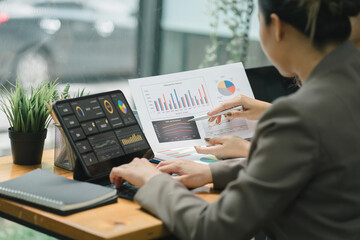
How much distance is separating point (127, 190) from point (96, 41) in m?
0.99

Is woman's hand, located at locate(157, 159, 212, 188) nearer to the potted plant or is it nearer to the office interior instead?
the potted plant

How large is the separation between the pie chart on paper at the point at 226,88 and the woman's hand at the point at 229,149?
25cm

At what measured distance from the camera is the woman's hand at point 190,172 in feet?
4.48

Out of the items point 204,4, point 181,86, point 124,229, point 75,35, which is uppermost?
point 204,4

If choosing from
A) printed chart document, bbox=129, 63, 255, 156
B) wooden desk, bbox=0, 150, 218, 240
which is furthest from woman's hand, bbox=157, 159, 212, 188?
printed chart document, bbox=129, 63, 255, 156

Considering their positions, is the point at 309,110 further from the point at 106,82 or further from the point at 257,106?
the point at 106,82

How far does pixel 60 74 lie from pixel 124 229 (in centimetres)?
110

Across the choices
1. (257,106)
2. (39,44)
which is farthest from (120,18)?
(257,106)

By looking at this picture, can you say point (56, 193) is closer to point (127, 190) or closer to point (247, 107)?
point (127, 190)

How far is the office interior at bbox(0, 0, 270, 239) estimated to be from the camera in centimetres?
191

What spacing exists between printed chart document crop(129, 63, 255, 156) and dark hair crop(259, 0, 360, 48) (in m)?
0.77

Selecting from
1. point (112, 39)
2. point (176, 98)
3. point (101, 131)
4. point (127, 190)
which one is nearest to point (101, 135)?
point (101, 131)

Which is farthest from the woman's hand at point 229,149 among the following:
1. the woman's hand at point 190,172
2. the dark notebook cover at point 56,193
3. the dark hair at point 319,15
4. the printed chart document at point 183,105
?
the dark hair at point 319,15

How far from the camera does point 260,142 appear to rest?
1016 millimetres
